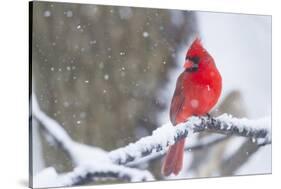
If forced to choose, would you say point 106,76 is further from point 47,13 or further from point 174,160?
point 174,160

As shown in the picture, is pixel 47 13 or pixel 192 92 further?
pixel 192 92

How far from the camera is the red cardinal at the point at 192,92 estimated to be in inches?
239

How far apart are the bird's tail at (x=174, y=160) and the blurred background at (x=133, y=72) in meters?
0.07

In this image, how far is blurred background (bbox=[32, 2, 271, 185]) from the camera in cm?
560

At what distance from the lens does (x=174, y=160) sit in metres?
6.11

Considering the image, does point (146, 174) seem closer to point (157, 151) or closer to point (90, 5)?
point (157, 151)

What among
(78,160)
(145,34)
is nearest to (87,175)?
(78,160)

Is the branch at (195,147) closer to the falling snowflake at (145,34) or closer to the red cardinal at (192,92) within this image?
the red cardinal at (192,92)

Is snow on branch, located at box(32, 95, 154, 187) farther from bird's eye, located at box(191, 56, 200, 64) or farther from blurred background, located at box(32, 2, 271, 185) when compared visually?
bird's eye, located at box(191, 56, 200, 64)

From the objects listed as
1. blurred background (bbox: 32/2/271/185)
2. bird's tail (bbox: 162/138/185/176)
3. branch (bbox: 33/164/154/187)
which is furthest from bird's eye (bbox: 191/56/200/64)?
branch (bbox: 33/164/154/187)

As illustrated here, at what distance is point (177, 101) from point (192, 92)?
17cm

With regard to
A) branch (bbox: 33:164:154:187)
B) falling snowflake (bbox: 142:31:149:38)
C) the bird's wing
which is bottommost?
branch (bbox: 33:164:154:187)

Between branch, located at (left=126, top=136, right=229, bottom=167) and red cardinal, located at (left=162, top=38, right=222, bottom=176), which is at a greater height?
red cardinal, located at (left=162, top=38, right=222, bottom=176)
